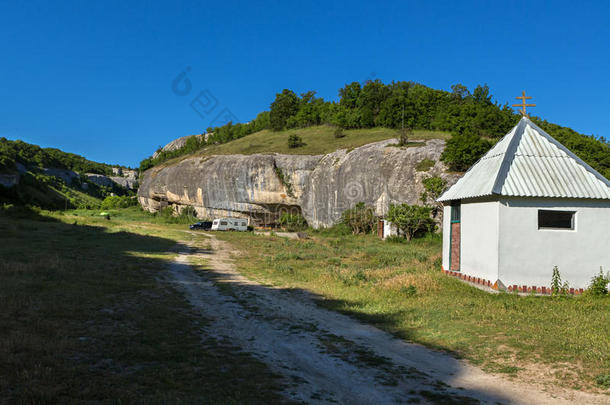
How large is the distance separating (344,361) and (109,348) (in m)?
4.09

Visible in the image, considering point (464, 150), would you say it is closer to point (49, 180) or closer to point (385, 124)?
point (385, 124)

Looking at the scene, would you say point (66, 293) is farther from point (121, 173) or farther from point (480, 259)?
point (121, 173)

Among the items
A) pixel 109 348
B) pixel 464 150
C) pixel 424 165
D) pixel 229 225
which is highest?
pixel 464 150

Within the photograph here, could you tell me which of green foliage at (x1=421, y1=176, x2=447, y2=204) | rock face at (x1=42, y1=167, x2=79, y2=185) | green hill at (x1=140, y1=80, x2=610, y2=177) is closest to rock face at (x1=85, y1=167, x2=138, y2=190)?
rock face at (x1=42, y1=167, x2=79, y2=185)

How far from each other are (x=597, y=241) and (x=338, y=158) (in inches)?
1406

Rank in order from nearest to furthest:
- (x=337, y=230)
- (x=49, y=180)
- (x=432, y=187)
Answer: (x=432, y=187)
(x=337, y=230)
(x=49, y=180)

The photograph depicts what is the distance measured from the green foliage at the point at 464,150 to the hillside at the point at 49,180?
59.1 m

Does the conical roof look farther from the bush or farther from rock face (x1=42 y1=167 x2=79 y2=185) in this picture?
rock face (x1=42 y1=167 x2=79 y2=185)

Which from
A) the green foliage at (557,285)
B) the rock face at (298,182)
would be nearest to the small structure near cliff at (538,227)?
the green foliage at (557,285)

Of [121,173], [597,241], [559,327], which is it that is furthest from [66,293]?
[121,173]

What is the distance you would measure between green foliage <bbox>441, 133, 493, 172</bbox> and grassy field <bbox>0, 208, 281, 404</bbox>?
1137 inches

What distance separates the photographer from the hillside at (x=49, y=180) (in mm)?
66688

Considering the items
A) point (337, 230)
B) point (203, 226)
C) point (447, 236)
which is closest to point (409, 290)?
point (447, 236)

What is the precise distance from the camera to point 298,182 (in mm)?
50281
